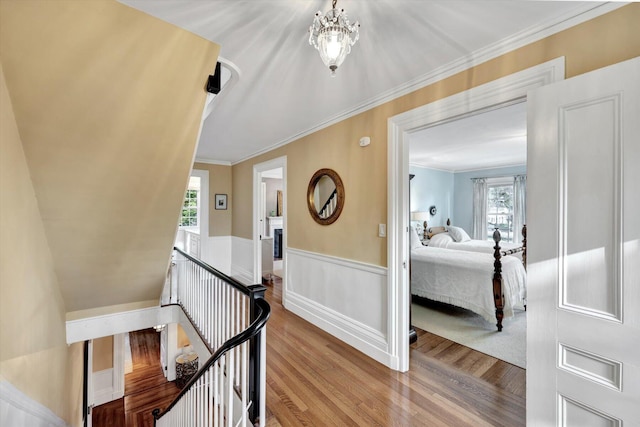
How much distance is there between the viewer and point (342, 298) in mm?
2957

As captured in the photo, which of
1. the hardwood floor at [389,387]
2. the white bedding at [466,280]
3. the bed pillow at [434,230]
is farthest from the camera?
the bed pillow at [434,230]

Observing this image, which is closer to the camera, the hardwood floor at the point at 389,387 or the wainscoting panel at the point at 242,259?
the hardwood floor at the point at 389,387

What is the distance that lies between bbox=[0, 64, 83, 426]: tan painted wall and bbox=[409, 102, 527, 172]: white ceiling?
303cm

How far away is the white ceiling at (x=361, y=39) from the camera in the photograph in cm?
137

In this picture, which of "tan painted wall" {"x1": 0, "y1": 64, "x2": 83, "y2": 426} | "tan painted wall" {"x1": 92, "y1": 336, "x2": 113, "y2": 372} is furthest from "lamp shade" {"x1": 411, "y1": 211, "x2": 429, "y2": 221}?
"tan painted wall" {"x1": 92, "y1": 336, "x2": 113, "y2": 372}

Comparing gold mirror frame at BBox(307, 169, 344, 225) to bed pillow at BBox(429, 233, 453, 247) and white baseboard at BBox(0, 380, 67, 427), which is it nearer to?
white baseboard at BBox(0, 380, 67, 427)

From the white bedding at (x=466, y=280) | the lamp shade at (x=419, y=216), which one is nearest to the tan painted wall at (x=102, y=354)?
the white bedding at (x=466, y=280)

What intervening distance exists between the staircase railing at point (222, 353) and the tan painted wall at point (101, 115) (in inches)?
32.6

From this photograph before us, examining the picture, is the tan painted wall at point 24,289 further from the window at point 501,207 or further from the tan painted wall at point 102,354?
the window at point 501,207

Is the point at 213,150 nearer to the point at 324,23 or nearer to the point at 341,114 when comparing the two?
the point at 341,114

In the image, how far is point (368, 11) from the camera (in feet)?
4.58

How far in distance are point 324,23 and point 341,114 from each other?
176 centimetres

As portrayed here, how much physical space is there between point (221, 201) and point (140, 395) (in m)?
3.54

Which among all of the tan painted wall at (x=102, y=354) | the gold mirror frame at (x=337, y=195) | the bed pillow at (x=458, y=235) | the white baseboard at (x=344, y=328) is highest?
the gold mirror frame at (x=337, y=195)
